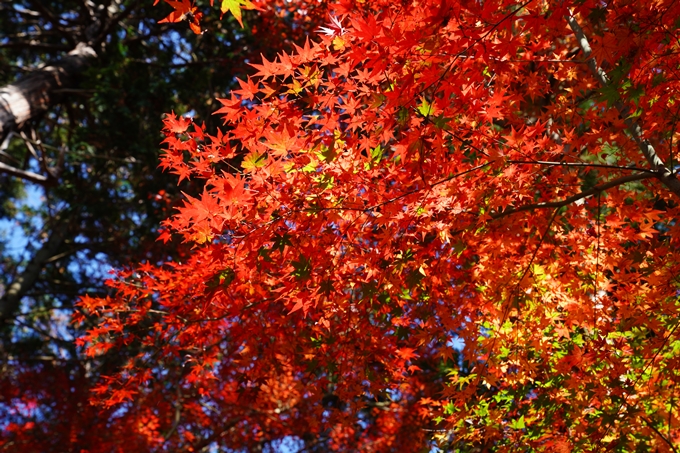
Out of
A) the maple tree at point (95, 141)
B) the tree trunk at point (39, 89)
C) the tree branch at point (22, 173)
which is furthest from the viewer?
the maple tree at point (95, 141)

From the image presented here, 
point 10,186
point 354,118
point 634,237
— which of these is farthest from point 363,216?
point 10,186

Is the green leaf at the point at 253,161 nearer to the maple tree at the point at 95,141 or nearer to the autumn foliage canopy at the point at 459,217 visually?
the autumn foliage canopy at the point at 459,217

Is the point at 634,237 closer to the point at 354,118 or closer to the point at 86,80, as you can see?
the point at 354,118

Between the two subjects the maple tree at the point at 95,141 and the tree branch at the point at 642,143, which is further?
the maple tree at the point at 95,141

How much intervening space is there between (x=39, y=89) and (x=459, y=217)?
7.62 metres

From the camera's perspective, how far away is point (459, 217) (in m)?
3.80

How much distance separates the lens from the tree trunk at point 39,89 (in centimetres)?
733

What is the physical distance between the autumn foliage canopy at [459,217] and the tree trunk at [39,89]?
3719 mm

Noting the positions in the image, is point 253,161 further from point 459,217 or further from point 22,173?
point 22,173

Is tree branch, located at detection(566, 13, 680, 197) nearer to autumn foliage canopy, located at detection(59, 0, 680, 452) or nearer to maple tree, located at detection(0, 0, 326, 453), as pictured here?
autumn foliage canopy, located at detection(59, 0, 680, 452)

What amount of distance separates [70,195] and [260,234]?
8.50 meters

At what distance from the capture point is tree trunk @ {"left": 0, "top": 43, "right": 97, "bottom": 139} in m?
7.33

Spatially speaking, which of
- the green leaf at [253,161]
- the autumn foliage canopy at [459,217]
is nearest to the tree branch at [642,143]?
the autumn foliage canopy at [459,217]

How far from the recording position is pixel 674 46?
3.73 meters
